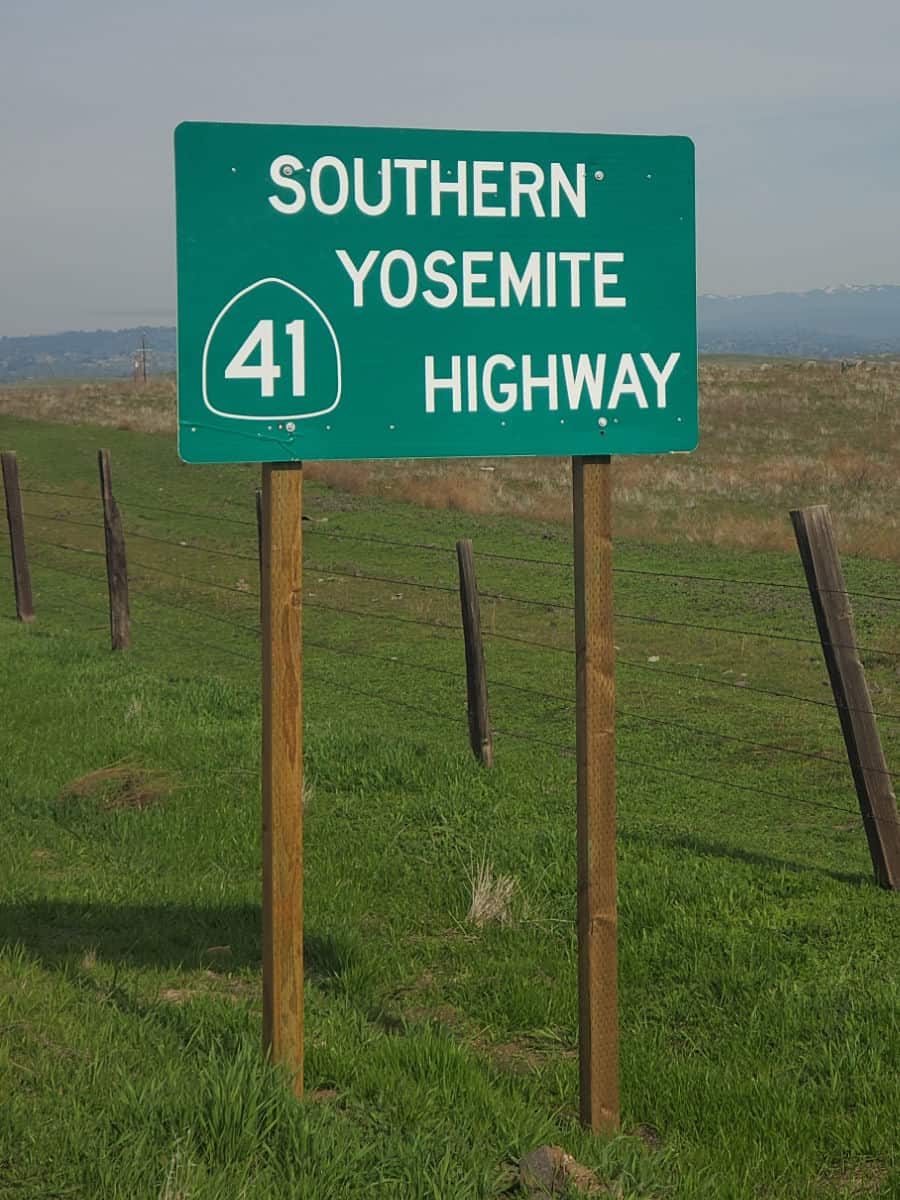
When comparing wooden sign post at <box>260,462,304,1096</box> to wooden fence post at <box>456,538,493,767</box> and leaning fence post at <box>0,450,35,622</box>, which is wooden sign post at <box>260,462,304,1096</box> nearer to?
wooden fence post at <box>456,538,493,767</box>

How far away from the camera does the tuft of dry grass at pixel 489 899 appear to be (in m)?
6.64

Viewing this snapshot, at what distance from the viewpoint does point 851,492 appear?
33281 mm

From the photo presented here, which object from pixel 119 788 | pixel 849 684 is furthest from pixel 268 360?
pixel 119 788

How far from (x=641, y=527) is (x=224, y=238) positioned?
935 inches

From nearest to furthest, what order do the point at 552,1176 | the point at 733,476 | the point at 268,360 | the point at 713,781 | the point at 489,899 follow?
1. the point at 552,1176
2. the point at 268,360
3. the point at 489,899
4. the point at 713,781
5. the point at 733,476

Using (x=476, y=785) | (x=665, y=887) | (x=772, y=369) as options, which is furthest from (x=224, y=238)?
(x=772, y=369)

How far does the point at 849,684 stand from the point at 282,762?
163 inches

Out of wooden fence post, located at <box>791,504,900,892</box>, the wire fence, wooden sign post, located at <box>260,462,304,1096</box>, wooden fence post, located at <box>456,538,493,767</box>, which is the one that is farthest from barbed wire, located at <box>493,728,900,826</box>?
wooden sign post, located at <box>260,462,304,1096</box>

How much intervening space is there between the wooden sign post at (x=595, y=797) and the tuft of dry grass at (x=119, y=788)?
4501 millimetres

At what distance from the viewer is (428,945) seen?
6340mm

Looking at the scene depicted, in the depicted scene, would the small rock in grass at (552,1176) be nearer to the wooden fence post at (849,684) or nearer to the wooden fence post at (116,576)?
the wooden fence post at (849,684)

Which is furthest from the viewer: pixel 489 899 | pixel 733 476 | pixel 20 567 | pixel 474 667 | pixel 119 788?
pixel 733 476

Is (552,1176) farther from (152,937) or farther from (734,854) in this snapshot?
(734,854)

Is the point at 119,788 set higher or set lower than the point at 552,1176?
lower
